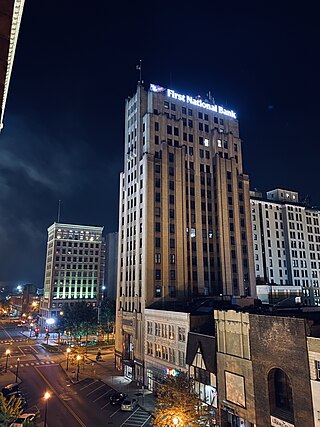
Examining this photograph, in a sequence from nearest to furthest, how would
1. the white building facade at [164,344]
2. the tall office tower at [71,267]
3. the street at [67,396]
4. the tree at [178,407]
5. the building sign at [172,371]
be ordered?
1. the tree at [178,407]
2. the street at [67,396]
3. the building sign at [172,371]
4. the white building facade at [164,344]
5. the tall office tower at [71,267]

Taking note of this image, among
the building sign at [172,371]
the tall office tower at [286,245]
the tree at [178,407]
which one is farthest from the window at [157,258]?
the tall office tower at [286,245]

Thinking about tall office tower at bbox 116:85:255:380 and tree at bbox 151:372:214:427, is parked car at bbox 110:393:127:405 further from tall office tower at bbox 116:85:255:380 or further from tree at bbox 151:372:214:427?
tree at bbox 151:372:214:427

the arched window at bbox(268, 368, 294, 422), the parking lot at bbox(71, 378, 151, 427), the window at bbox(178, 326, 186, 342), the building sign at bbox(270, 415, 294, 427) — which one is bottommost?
the parking lot at bbox(71, 378, 151, 427)

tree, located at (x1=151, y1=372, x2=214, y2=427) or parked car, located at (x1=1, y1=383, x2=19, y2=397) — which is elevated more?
tree, located at (x1=151, y1=372, x2=214, y2=427)

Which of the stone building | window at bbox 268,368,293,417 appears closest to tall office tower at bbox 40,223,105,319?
the stone building

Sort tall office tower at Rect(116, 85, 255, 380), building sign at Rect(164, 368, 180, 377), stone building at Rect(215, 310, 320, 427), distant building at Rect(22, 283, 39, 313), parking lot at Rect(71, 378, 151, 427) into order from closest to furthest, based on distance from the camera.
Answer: stone building at Rect(215, 310, 320, 427)
parking lot at Rect(71, 378, 151, 427)
building sign at Rect(164, 368, 180, 377)
tall office tower at Rect(116, 85, 255, 380)
distant building at Rect(22, 283, 39, 313)

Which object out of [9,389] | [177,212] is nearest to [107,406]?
[9,389]


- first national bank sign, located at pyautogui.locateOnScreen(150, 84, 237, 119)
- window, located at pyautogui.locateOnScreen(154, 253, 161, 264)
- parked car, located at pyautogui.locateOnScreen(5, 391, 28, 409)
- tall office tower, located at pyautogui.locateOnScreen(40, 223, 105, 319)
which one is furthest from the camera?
tall office tower, located at pyautogui.locateOnScreen(40, 223, 105, 319)

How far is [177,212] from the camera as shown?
76625 mm

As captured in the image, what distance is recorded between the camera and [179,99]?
88.4 meters

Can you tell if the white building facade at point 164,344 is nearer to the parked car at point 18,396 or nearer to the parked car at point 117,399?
the parked car at point 117,399

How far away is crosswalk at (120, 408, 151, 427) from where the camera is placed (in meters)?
42.5

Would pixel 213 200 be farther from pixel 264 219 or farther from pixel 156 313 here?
pixel 264 219

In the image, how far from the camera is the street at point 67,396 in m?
43.1
